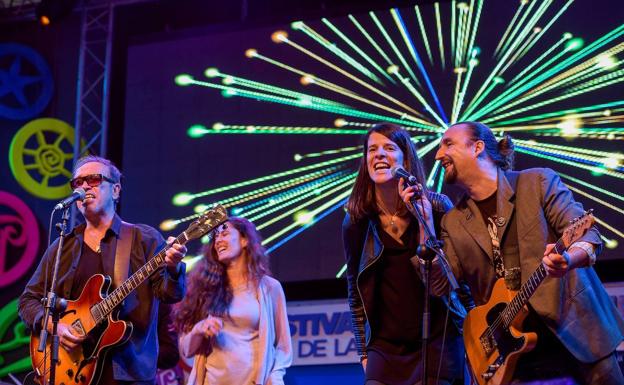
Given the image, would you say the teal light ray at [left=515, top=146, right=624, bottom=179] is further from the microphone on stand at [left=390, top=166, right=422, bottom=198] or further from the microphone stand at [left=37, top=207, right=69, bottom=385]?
the microphone stand at [left=37, top=207, right=69, bottom=385]

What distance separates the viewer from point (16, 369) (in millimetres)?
9758

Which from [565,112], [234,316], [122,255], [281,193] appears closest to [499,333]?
[234,316]

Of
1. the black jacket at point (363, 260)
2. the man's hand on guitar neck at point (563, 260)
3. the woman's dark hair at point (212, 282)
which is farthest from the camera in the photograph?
the woman's dark hair at point (212, 282)

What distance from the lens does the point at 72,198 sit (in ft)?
16.0

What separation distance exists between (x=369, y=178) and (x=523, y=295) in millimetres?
1193

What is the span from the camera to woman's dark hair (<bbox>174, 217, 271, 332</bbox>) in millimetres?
5531

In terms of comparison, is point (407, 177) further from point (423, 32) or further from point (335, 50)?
point (335, 50)

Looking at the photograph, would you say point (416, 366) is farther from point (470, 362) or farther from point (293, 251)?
point (293, 251)

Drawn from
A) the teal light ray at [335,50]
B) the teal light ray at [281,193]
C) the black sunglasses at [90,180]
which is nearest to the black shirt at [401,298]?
the black sunglasses at [90,180]

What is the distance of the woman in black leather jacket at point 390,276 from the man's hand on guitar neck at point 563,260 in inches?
29.0

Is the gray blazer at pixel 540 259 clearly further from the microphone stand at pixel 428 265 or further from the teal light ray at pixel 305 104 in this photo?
the teal light ray at pixel 305 104

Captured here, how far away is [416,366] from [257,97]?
5268 mm

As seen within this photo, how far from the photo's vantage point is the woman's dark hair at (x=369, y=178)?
15.4 feet

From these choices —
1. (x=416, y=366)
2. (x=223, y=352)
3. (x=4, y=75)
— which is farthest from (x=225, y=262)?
(x=4, y=75)
